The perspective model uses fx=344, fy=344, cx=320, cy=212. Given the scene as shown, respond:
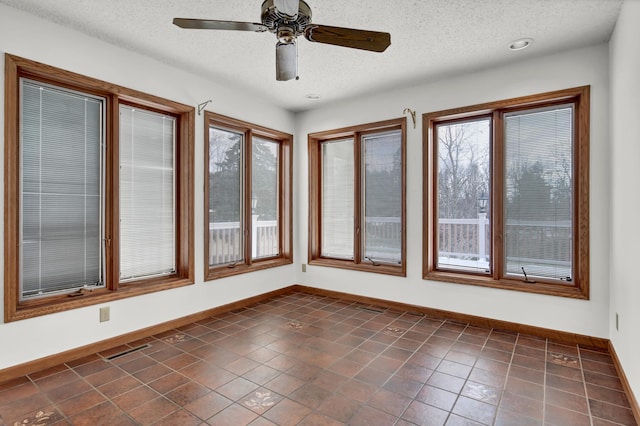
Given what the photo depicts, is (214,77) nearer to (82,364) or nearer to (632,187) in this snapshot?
(82,364)

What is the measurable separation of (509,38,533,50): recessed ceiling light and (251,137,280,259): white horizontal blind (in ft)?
10.4

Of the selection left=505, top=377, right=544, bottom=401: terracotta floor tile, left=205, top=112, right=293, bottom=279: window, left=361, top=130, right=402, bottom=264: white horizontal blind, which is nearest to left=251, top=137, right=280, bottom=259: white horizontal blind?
left=205, top=112, right=293, bottom=279: window

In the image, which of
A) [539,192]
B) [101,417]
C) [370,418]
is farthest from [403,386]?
[539,192]

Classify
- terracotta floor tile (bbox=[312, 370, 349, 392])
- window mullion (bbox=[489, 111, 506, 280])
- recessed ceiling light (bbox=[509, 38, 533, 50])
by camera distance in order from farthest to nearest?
window mullion (bbox=[489, 111, 506, 280]) → recessed ceiling light (bbox=[509, 38, 533, 50]) → terracotta floor tile (bbox=[312, 370, 349, 392])

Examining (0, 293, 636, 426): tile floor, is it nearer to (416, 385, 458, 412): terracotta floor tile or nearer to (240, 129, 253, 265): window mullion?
(416, 385, 458, 412): terracotta floor tile

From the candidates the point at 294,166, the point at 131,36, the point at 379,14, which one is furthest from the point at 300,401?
the point at 294,166

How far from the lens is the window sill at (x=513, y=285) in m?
3.23

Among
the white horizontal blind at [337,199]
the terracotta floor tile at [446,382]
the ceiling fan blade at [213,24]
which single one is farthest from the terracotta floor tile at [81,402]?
the white horizontal blind at [337,199]

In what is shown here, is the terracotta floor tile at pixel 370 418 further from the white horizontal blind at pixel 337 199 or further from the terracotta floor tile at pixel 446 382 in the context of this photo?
the white horizontal blind at pixel 337 199

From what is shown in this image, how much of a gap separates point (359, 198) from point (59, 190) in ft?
11.1

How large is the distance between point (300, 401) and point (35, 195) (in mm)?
2621

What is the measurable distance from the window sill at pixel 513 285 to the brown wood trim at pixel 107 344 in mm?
2414

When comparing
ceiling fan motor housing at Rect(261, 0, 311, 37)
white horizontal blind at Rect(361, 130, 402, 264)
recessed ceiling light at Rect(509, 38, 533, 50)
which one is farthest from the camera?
white horizontal blind at Rect(361, 130, 402, 264)

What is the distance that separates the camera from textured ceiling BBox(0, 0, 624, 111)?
2537 mm
